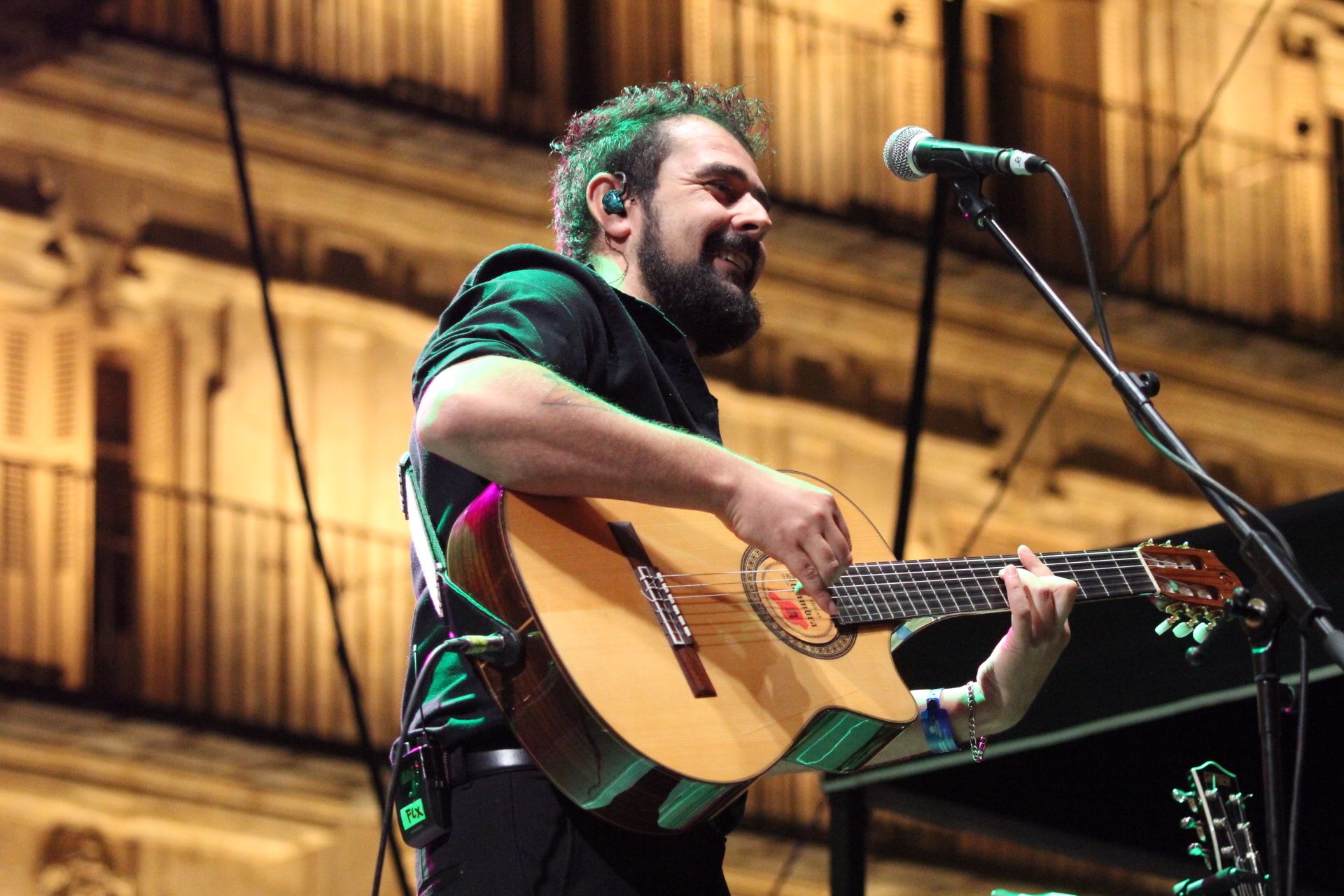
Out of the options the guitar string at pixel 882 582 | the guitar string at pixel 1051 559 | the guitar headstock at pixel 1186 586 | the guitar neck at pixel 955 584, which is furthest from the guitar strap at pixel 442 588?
the guitar headstock at pixel 1186 586

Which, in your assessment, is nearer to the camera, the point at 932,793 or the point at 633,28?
the point at 932,793

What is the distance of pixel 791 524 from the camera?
2.13m

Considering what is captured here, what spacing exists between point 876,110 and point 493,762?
5609 mm

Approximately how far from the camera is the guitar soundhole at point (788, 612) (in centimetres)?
232

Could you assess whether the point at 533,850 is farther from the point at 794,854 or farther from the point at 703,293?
the point at 794,854

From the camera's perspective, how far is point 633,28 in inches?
263

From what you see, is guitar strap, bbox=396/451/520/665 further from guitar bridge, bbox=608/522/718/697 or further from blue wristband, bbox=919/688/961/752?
blue wristband, bbox=919/688/961/752

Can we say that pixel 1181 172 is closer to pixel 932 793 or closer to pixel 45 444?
pixel 932 793

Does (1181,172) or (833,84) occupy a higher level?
(833,84)

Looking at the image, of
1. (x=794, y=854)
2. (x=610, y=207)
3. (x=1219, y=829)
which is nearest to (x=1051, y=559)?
(x=1219, y=829)

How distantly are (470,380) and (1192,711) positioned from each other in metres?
2.27

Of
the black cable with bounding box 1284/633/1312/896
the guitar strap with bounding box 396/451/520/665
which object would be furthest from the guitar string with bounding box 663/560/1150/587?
the black cable with bounding box 1284/633/1312/896

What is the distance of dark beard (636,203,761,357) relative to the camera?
259 cm

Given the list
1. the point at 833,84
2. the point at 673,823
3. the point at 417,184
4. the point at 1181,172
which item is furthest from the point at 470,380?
the point at 1181,172
